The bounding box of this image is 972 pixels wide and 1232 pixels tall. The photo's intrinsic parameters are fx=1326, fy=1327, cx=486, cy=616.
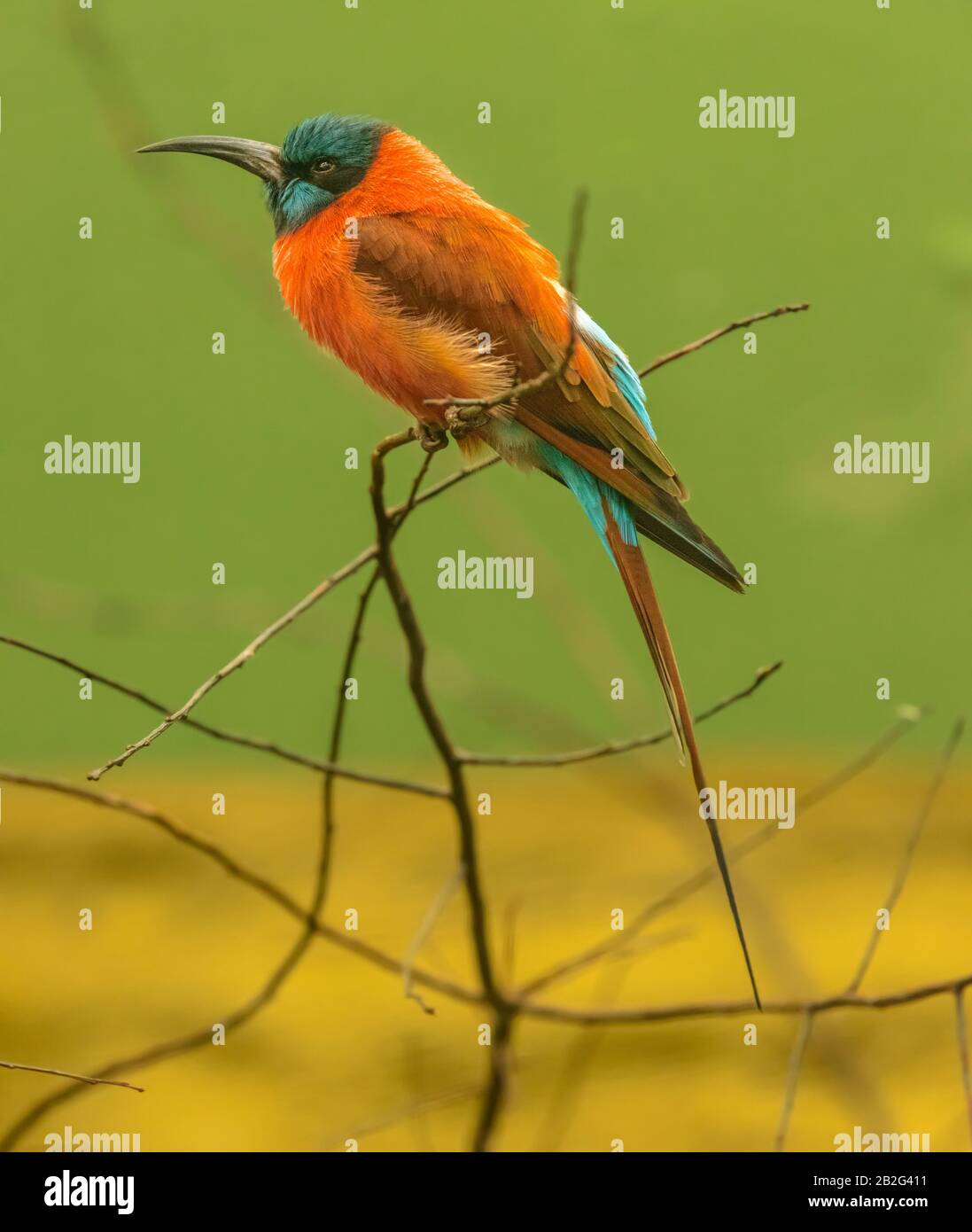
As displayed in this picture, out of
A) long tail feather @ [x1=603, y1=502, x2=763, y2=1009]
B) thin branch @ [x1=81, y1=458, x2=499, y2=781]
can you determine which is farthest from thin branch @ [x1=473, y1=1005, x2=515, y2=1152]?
thin branch @ [x1=81, y1=458, x2=499, y2=781]

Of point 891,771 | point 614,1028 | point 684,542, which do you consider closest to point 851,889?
point 891,771

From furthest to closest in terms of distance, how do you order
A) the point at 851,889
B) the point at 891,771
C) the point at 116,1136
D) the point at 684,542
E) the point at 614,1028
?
the point at 891,771
the point at 851,889
the point at 614,1028
the point at 116,1136
the point at 684,542

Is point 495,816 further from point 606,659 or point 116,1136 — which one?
point 116,1136

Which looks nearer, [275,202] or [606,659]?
[275,202]

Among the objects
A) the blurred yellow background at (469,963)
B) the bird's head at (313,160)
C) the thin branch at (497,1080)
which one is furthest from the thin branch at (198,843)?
the bird's head at (313,160)

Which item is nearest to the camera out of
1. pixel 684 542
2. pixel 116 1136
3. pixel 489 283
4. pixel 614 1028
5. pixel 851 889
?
pixel 684 542

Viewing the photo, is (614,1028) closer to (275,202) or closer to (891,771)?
(891,771)

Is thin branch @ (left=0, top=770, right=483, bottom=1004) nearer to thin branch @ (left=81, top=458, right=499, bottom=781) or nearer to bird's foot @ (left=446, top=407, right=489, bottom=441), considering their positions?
thin branch @ (left=81, top=458, right=499, bottom=781)

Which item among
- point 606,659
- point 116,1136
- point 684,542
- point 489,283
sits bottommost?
point 116,1136

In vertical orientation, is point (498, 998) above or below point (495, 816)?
below
